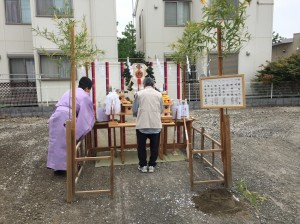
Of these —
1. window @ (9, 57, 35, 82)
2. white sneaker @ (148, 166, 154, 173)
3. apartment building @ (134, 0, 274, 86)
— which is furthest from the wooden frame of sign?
window @ (9, 57, 35, 82)

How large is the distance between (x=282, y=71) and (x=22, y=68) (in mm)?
11565

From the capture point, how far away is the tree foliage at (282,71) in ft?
40.4

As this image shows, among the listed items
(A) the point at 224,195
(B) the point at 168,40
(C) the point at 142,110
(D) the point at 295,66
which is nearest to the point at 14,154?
(C) the point at 142,110

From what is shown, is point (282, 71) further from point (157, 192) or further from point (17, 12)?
point (17, 12)

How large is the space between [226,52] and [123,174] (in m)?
2.56

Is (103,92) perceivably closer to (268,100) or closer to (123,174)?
(123,174)

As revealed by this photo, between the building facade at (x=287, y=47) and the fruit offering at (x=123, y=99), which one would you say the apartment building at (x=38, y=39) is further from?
the building facade at (x=287, y=47)

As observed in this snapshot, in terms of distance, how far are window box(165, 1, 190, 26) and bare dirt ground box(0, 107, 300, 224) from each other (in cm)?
851

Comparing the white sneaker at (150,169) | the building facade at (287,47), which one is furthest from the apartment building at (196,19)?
the white sneaker at (150,169)

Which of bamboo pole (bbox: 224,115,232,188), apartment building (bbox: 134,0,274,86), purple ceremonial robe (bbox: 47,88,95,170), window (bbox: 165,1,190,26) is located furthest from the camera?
window (bbox: 165,1,190,26)

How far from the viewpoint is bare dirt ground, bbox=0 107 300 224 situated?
3375 mm

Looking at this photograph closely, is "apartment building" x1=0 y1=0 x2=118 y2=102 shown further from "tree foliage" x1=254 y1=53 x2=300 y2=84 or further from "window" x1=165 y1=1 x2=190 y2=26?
"tree foliage" x1=254 y1=53 x2=300 y2=84

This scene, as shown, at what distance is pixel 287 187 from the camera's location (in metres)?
4.20

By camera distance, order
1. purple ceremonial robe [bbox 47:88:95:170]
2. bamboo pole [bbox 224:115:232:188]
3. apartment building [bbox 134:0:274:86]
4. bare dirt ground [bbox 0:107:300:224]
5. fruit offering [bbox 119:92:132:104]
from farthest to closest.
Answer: apartment building [bbox 134:0:274:86] → fruit offering [bbox 119:92:132:104] → purple ceremonial robe [bbox 47:88:95:170] → bamboo pole [bbox 224:115:232:188] → bare dirt ground [bbox 0:107:300:224]
